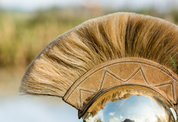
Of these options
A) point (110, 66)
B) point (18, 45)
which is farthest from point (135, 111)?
point (18, 45)

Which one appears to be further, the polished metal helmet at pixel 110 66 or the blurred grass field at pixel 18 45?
the blurred grass field at pixel 18 45

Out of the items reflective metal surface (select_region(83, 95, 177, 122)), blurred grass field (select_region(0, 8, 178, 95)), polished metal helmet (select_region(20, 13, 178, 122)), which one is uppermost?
blurred grass field (select_region(0, 8, 178, 95))

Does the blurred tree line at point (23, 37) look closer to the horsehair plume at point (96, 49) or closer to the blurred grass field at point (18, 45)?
the blurred grass field at point (18, 45)

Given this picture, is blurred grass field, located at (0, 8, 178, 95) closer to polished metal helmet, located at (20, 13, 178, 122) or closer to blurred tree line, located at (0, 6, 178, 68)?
blurred tree line, located at (0, 6, 178, 68)

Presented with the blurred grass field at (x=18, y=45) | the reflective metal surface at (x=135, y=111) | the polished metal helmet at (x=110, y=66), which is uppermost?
the blurred grass field at (x=18, y=45)

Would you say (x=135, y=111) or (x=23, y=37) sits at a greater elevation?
(x=23, y=37)

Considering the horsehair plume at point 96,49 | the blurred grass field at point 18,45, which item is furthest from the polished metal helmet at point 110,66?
the blurred grass field at point 18,45

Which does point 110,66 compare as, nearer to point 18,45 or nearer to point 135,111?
point 135,111

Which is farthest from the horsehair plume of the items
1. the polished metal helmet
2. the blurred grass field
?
the blurred grass field
